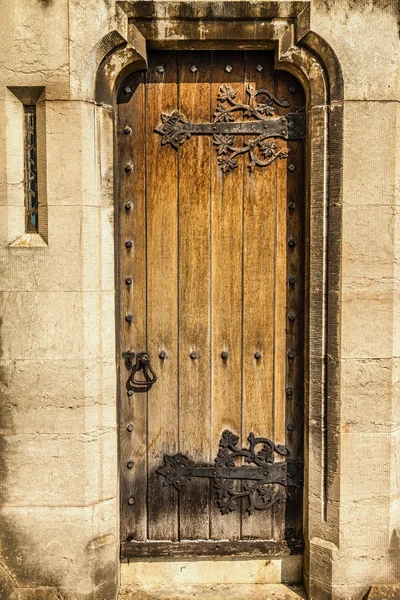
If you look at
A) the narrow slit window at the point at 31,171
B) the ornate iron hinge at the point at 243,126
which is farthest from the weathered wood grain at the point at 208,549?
the ornate iron hinge at the point at 243,126

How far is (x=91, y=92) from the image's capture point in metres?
2.62

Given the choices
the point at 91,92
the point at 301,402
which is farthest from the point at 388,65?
the point at 301,402

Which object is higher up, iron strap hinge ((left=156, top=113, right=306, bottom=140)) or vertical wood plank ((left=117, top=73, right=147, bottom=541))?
iron strap hinge ((left=156, top=113, right=306, bottom=140))

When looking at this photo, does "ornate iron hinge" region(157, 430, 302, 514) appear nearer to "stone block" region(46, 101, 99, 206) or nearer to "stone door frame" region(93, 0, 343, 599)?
"stone door frame" region(93, 0, 343, 599)

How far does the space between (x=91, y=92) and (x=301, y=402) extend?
1853 millimetres

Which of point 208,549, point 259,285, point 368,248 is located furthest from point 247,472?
point 368,248

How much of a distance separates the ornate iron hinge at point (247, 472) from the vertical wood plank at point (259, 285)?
0.09 m

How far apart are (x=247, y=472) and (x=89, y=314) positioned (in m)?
1.17

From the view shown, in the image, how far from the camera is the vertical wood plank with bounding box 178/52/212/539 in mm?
2822

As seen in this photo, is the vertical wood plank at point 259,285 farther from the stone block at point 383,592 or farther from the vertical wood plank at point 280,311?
the stone block at point 383,592

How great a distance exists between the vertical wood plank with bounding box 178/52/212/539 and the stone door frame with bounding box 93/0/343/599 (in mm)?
228

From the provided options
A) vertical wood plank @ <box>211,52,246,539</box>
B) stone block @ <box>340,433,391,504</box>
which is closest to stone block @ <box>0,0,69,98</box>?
vertical wood plank @ <box>211,52,246,539</box>

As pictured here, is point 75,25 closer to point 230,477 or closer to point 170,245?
point 170,245

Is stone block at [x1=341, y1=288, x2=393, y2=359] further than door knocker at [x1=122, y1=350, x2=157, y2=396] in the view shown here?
No
